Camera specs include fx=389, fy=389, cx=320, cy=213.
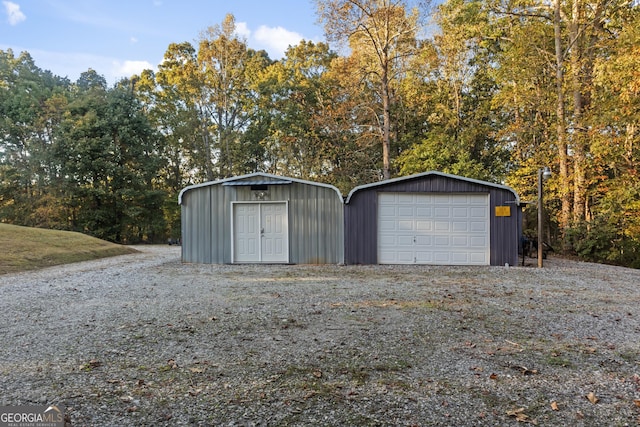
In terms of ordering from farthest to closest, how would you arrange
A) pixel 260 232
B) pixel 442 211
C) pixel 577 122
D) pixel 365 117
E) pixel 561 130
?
1. pixel 365 117
2. pixel 561 130
3. pixel 577 122
4. pixel 260 232
5. pixel 442 211

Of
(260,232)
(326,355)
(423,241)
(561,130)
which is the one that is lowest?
(326,355)

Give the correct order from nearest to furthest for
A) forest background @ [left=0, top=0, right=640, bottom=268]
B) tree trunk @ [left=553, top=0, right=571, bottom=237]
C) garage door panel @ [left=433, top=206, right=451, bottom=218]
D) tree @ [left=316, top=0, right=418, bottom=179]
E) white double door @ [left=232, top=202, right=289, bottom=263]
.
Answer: garage door panel @ [left=433, top=206, right=451, bottom=218]
white double door @ [left=232, top=202, right=289, bottom=263]
forest background @ [left=0, top=0, right=640, bottom=268]
tree trunk @ [left=553, top=0, right=571, bottom=237]
tree @ [left=316, top=0, right=418, bottom=179]

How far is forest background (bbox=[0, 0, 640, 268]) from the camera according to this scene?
43.9 feet

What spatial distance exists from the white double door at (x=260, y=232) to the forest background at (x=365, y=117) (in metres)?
7.24

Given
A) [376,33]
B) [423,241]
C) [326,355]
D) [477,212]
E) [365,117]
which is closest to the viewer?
[326,355]

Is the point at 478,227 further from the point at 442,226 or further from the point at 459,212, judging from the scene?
the point at 442,226

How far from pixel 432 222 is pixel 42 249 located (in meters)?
12.1

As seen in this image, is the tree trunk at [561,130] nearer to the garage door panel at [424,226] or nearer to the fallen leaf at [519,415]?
the garage door panel at [424,226]

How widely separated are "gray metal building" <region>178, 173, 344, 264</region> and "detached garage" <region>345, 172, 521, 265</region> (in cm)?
66

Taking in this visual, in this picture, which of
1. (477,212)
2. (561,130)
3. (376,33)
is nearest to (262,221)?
(477,212)

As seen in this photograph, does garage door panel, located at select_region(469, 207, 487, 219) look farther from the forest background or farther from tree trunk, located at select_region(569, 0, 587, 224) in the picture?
tree trunk, located at select_region(569, 0, 587, 224)

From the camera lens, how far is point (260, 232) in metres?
11.1

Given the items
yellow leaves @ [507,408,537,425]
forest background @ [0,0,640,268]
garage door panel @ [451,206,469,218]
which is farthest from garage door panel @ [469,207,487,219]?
yellow leaves @ [507,408,537,425]

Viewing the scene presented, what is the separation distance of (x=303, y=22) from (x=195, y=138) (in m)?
12.5
